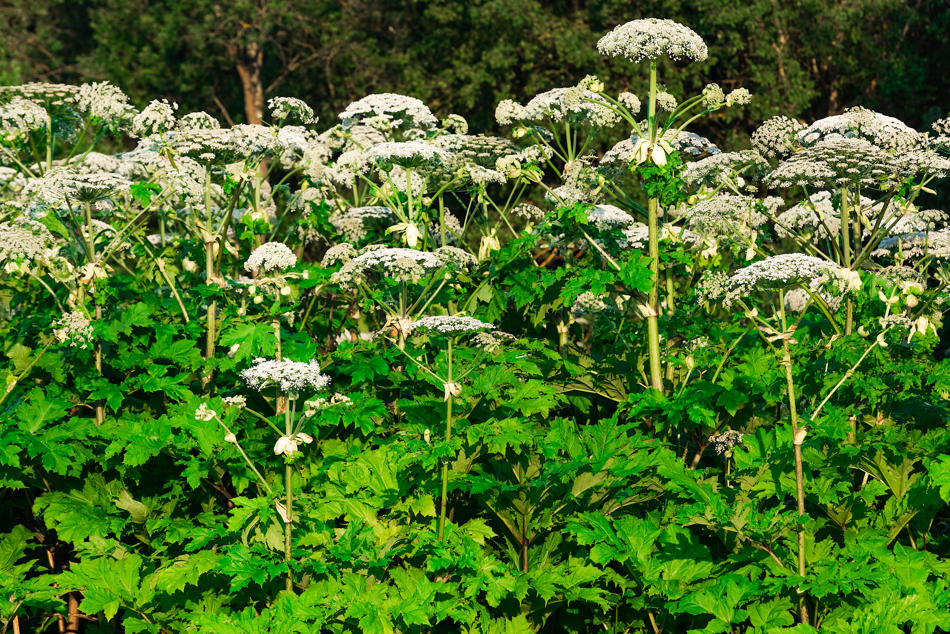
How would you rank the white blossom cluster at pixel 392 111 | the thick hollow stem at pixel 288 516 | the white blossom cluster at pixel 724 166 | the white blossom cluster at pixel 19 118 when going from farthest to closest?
the white blossom cluster at pixel 392 111 < the white blossom cluster at pixel 724 166 < the white blossom cluster at pixel 19 118 < the thick hollow stem at pixel 288 516

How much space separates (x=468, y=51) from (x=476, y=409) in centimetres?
2375

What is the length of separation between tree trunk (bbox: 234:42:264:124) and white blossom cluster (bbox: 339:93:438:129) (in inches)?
984

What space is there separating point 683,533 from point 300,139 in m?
4.25

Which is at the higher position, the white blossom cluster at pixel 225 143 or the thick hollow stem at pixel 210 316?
the white blossom cluster at pixel 225 143

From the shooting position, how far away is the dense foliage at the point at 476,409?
5.48m

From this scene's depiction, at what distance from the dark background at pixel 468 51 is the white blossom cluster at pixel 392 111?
1578 cm

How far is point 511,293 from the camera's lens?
23.4 ft

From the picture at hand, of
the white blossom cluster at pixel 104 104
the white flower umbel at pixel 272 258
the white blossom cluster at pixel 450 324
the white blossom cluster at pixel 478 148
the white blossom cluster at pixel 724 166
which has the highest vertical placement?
the white blossom cluster at pixel 104 104

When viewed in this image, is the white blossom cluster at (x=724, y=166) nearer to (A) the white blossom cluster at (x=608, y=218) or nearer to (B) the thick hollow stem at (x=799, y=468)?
(A) the white blossom cluster at (x=608, y=218)

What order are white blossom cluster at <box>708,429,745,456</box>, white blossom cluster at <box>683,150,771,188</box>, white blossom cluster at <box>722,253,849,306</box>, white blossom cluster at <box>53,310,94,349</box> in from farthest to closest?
1. white blossom cluster at <box>683,150,771,188</box>
2. white blossom cluster at <box>708,429,745,456</box>
3. white blossom cluster at <box>53,310,94,349</box>
4. white blossom cluster at <box>722,253,849,306</box>

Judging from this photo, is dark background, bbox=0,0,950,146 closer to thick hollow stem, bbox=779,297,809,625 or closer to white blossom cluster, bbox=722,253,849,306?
white blossom cluster, bbox=722,253,849,306

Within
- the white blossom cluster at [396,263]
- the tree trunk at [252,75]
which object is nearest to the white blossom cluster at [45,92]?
the white blossom cluster at [396,263]

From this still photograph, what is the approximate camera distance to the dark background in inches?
1037

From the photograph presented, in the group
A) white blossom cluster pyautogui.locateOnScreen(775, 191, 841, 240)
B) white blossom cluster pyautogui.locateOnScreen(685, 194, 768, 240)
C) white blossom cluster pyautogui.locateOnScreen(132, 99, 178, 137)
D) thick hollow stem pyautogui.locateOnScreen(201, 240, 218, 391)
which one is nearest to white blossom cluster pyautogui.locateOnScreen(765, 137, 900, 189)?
white blossom cluster pyautogui.locateOnScreen(685, 194, 768, 240)
